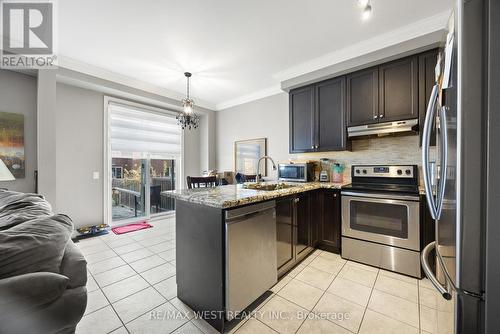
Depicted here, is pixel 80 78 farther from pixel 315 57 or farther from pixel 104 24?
pixel 315 57

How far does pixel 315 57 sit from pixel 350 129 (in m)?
1.24

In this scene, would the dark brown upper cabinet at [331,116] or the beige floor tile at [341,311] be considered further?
the dark brown upper cabinet at [331,116]

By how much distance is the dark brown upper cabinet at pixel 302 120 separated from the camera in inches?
130

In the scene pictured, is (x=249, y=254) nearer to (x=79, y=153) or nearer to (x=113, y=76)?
(x=79, y=153)

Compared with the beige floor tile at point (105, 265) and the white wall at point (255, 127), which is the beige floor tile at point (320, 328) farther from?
the white wall at point (255, 127)

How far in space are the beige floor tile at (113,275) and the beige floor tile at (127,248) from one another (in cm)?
52

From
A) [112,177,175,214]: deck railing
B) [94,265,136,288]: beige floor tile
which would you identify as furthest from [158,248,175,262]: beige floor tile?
[112,177,175,214]: deck railing

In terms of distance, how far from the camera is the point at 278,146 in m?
4.15

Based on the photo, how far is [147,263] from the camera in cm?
253

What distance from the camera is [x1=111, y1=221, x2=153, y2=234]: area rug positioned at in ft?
12.2

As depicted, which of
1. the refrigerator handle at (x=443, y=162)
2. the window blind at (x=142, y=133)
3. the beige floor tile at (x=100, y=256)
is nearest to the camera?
the refrigerator handle at (x=443, y=162)

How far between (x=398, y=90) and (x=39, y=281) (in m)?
3.55

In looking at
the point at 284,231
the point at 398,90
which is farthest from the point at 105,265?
the point at 398,90

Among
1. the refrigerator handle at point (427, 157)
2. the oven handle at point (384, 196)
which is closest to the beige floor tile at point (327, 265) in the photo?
the oven handle at point (384, 196)
